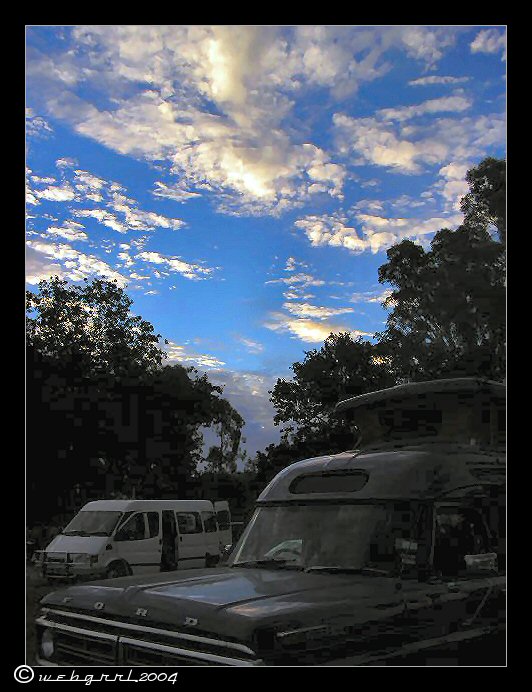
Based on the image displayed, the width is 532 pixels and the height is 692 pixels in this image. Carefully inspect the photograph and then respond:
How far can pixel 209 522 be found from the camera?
21.5m

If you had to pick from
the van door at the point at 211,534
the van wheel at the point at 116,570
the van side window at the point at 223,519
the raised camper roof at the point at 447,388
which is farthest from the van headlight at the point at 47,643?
the van side window at the point at 223,519

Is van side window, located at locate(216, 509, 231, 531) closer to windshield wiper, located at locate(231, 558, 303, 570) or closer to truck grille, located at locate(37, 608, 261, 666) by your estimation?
windshield wiper, located at locate(231, 558, 303, 570)

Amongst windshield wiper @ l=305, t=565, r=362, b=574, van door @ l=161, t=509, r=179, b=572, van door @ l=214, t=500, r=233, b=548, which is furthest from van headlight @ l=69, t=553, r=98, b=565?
windshield wiper @ l=305, t=565, r=362, b=574

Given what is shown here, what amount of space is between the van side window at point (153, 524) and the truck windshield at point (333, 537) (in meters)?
13.5

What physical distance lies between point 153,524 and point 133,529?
0.78 metres

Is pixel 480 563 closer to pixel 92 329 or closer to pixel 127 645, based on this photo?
pixel 127 645

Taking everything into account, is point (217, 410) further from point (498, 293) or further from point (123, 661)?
point (123, 661)

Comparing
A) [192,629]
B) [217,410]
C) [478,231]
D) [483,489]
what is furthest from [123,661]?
[217,410]

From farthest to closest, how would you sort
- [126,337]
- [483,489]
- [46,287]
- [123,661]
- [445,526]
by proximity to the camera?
[126,337], [46,287], [483,489], [445,526], [123,661]

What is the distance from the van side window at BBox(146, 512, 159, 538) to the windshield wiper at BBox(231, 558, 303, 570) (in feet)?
44.4

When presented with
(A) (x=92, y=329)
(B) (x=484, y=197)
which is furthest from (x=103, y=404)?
(B) (x=484, y=197)

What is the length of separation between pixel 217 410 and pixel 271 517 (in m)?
38.5

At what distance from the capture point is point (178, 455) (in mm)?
36531
